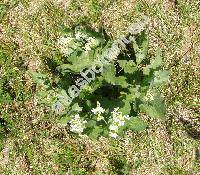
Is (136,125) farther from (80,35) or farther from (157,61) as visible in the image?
(80,35)

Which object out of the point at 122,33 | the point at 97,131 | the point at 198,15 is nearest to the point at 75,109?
the point at 97,131

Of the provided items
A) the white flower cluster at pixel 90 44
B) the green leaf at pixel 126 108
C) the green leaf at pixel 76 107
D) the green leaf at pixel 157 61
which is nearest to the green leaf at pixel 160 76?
the green leaf at pixel 157 61

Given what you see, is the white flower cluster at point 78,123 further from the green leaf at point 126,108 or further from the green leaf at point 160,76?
the green leaf at point 160,76

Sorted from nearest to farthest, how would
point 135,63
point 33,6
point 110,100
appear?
point 110,100 < point 135,63 < point 33,6

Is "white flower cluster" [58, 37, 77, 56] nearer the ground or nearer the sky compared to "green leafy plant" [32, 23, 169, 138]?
nearer the sky

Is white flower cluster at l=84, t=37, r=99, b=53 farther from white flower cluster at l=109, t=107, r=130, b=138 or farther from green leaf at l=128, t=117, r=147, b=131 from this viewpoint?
green leaf at l=128, t=117, r=147, b=131

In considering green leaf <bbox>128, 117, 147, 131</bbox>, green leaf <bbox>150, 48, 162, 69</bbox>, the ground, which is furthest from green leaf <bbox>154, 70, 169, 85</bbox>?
the ground

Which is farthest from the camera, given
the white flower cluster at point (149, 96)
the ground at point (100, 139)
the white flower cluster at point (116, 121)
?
the ground at point (100, 139)

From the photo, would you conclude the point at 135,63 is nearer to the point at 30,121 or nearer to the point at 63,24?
the point at 63,24
